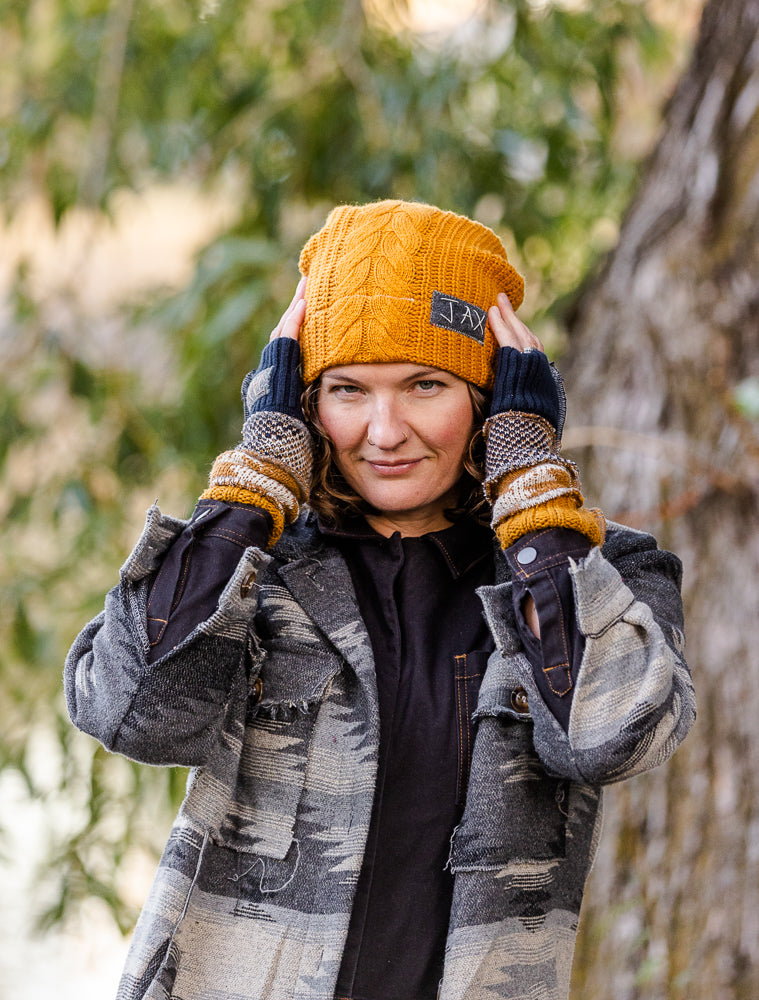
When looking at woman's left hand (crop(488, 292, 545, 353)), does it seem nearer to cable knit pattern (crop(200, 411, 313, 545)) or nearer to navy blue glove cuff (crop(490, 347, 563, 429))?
Result: navy blue glove cuff (crop(490, 347, 563, 429))

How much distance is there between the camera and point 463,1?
3145 mm

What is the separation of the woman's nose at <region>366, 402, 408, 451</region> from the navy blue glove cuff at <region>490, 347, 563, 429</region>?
0.40 feet

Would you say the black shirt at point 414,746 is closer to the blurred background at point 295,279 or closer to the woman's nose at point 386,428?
the woman's nose at point 386,428

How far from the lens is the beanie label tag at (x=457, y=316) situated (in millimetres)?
1496

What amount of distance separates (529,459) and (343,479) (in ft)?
0.94

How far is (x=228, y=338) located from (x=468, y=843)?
1894 millimetres

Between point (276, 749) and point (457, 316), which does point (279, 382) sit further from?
point (276, 749)

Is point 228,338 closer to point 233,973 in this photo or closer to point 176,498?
point 176,498

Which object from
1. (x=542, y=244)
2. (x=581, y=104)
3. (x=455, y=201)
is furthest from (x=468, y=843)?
(x=581, y=104)

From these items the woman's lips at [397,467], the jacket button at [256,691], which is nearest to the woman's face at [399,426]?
the woman's lips at [397,467]

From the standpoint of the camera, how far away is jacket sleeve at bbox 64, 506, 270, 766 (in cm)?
131

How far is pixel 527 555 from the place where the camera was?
53.5 inches

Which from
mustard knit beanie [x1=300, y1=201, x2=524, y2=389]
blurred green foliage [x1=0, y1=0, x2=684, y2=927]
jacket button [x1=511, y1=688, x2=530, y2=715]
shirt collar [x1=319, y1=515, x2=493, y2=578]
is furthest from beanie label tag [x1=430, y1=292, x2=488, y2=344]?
blurred green foliage [x1=0, y1=0, x2=684, y2=927]

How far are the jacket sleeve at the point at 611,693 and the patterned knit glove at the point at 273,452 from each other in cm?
33
